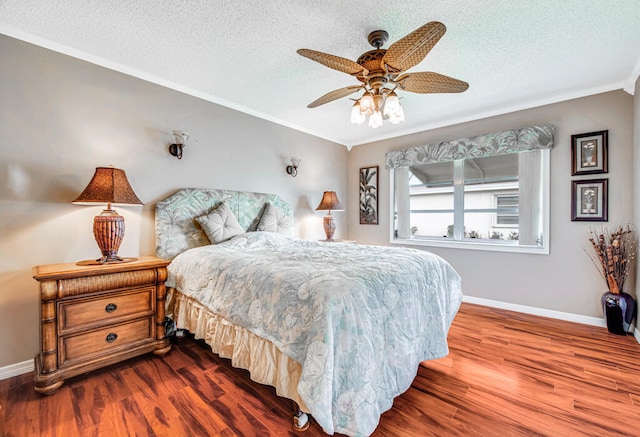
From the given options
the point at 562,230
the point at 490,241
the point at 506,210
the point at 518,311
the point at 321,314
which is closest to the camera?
the point at 321,314

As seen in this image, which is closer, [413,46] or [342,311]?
[342,311]

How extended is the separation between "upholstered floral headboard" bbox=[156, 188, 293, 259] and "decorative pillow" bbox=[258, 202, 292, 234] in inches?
5.7

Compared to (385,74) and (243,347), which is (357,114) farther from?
(243,347)

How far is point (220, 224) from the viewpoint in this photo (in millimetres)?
2863

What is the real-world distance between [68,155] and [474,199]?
4.41 meters

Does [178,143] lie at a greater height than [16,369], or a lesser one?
greater

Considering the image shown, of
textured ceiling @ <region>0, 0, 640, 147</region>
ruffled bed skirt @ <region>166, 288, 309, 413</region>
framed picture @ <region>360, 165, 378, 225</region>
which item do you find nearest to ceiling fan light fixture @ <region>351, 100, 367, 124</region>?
textured ceiling @ <region>0, 0, 640, 147</region>

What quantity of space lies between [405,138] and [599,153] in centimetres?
221

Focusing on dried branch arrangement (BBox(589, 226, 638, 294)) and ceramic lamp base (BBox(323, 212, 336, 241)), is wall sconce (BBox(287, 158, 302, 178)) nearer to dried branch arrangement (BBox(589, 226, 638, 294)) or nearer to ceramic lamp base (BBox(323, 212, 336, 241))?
ceramic lamp base (BBox(323, 212, 336, 241))

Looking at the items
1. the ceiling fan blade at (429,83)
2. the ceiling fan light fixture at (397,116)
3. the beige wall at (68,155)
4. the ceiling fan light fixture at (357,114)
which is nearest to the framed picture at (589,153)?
the ceiling fan blade at (429,83)

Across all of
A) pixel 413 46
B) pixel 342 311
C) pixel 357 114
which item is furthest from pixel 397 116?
pixel 342 311

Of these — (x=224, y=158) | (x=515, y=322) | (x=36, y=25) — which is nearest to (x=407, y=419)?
(x=515, y=322)

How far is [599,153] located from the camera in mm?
2875

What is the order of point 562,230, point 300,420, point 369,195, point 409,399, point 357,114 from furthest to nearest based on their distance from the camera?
point 369,195 < point 562,230 < point 357,114 < point 409,399 < point 300,420
